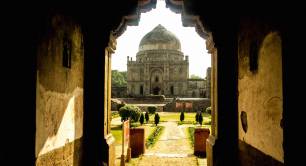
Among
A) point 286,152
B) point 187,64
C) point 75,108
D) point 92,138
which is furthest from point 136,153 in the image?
point 187,64

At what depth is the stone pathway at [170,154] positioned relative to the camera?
7676 mm

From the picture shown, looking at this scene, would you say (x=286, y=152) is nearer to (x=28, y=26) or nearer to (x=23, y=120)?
(x=23, y=120)

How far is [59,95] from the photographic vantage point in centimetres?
325

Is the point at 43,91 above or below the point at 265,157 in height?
above

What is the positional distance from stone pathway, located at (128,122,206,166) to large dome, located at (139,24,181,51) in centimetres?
3547

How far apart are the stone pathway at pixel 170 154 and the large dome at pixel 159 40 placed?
116ft

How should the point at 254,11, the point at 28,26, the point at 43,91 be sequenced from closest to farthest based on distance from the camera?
the point at 28,26 < the point at 43,91 < the point at 254,11

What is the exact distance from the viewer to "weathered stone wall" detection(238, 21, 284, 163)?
267cm

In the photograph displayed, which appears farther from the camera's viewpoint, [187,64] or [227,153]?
[187,64]

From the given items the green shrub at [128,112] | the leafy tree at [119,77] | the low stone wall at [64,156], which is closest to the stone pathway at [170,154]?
the low stone wall at [64,156]

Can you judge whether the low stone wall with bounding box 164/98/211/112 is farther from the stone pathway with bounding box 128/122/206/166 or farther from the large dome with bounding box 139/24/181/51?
the stone pathway with bounding box 128/122/206/166

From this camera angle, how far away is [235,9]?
4.21 metres

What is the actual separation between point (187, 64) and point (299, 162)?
43676 millimetres

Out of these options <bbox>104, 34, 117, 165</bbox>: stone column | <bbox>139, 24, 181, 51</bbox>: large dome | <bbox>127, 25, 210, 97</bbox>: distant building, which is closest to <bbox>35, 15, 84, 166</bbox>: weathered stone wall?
<bbox>104, 34, 117, 165</bbox>: stone column
